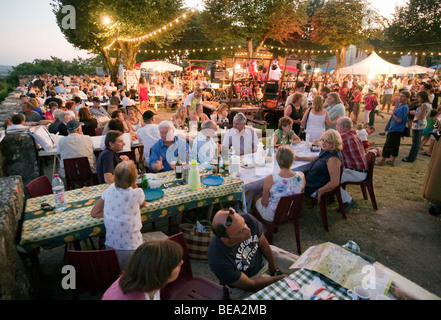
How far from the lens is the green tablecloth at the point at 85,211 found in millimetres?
2463

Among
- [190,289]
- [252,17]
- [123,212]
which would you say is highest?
[252,17]

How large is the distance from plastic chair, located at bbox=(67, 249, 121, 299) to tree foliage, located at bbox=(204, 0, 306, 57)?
23.5 meters

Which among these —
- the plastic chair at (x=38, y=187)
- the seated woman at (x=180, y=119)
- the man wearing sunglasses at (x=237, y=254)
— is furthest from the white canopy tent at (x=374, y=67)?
the plastic chair at (x=38, y=187)

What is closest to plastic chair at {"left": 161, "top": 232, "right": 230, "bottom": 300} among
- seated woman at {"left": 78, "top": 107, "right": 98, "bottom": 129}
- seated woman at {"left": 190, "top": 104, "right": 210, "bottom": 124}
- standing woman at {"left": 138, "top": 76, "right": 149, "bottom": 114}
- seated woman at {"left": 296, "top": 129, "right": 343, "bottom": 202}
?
seated woman at {"left": 296, "top": 129, "right": 343, "bottom": 202}

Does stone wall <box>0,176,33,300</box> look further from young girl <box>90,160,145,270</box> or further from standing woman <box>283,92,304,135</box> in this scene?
standing woman <box>283,92,304,135</box>

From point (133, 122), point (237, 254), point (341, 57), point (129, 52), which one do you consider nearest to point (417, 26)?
point (341, 57)

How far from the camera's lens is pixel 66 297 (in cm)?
285

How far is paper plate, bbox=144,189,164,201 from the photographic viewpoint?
306cm

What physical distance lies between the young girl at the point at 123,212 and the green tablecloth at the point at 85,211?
252 millimetres

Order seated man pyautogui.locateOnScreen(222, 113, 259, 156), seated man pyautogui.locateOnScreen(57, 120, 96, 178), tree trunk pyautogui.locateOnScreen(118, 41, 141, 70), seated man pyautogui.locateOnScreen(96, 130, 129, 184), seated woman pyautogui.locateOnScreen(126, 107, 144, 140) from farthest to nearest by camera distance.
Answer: tree trunk pyautogui.locateOnScreen(118, 41, 141, 70) → seated woman pyautogui.locateOnScreen(126, 107, 144, 140) → seated man pyautogui.locateOnScreen(222, 113, 259, 156) → seated man pyautogui.locateOnScreen(57, 120, 96, 178) → seated man pyautogui.locateOnScreen(96, 130, 129, 184)

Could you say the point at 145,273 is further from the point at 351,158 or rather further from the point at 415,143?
the point at 415,143

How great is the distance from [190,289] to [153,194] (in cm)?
130

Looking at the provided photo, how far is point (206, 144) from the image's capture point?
463 centimetres
